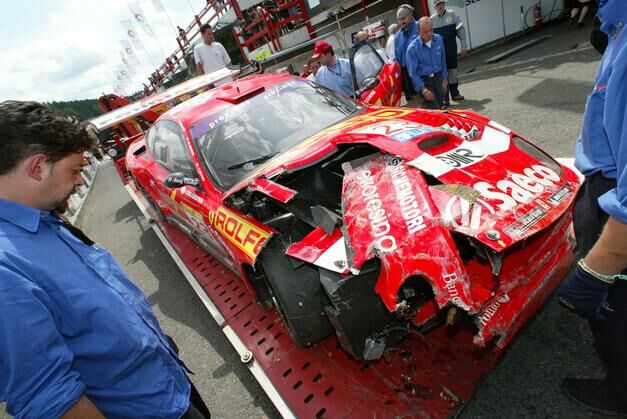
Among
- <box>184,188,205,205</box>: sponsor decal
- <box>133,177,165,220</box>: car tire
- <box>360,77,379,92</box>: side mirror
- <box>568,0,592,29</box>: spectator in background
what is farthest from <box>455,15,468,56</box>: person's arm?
<box>133,177,165,220</box>: car tire

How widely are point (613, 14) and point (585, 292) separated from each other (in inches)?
34.7

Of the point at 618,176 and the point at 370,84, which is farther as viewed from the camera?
the point at 370,84

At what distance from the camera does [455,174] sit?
5.70 ft

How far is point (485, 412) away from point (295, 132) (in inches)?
88.4

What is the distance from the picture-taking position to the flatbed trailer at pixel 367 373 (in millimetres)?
1706

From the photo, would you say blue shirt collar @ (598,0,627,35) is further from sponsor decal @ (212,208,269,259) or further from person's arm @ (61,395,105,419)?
person's arm @ (61,395,105,419)

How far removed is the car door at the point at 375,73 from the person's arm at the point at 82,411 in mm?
3848

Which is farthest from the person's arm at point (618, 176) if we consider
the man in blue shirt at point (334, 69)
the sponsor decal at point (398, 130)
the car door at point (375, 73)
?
the man in blue shirt at point (334, 69)

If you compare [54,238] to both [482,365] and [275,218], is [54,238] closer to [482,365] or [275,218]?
[275,218]

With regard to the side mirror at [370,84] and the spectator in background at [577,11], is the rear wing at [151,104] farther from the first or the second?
the spectator in background at [577,11]

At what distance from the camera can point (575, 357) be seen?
70.4 inches

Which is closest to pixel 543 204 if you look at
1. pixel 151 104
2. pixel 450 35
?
pixel 450 35

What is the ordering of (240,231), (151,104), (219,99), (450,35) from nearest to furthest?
(240,231) → (219,99) → (151,104) → (450,35)

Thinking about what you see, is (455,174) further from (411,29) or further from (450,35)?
(450,35)
